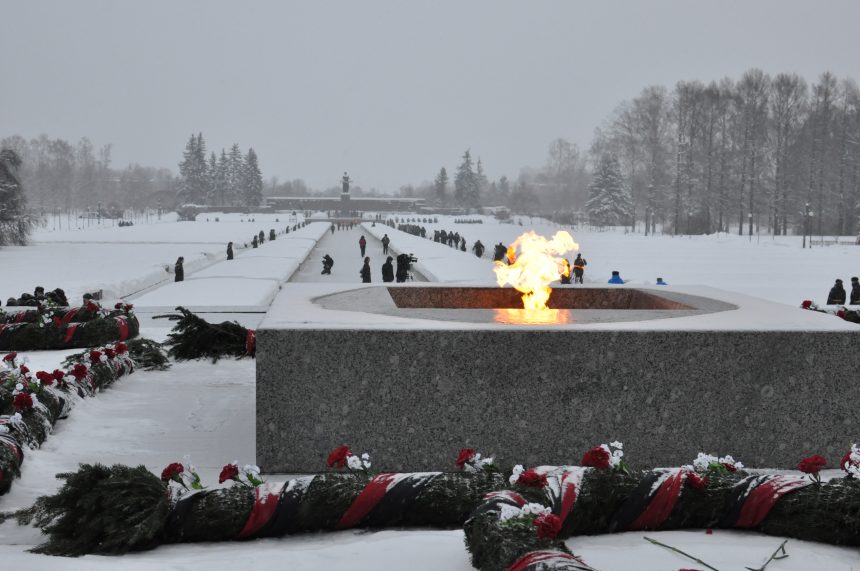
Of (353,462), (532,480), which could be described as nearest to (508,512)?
(532,480)

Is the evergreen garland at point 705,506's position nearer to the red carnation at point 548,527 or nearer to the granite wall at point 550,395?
the red carnation at point 548,527

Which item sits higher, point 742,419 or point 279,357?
point 279,357

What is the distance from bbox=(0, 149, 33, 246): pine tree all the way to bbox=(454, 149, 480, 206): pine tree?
239 ft

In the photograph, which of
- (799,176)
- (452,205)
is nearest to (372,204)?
(452,205)

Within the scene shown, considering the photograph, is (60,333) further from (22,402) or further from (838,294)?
(838,294)

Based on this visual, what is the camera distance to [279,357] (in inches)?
220

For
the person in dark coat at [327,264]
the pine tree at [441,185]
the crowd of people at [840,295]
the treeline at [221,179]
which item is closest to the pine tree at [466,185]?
the pine tree at [441,185]

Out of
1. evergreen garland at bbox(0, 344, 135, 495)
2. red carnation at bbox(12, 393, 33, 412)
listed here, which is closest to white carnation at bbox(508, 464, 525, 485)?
evergreen garland at bbox(0, 344, 135, 495)

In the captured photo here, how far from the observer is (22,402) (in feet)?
19.6

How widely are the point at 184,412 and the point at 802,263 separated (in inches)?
1021

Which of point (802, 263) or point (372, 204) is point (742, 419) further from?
point (372, 204)

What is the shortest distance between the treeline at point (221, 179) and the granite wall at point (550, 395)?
10144 cm

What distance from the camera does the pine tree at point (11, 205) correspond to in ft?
120

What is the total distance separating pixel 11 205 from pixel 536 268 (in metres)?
35.5
